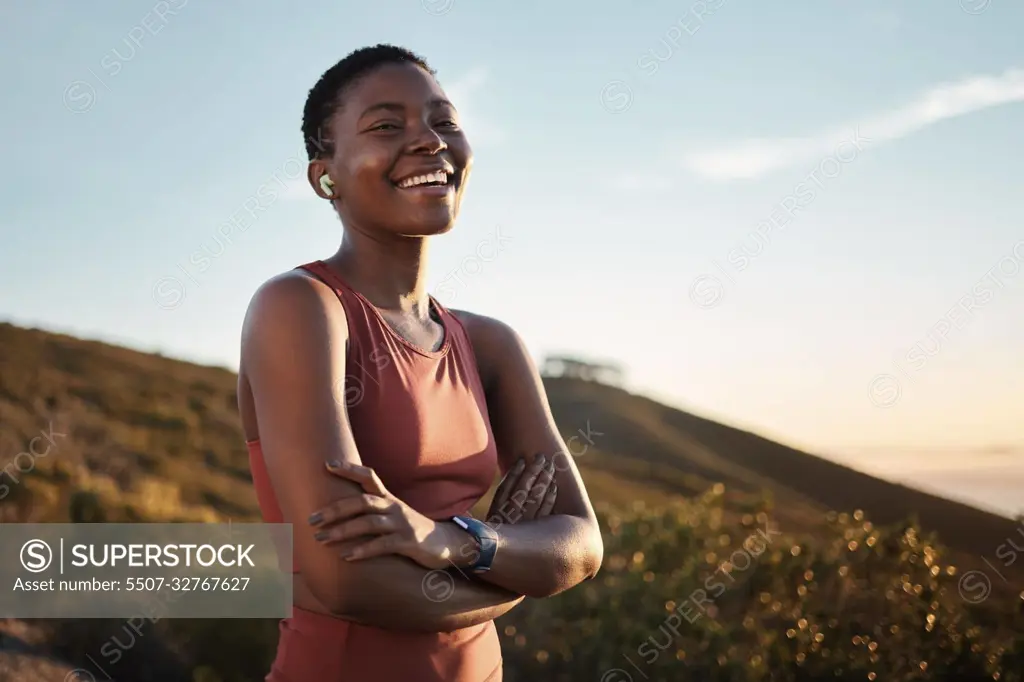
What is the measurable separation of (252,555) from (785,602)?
4120 millimetres

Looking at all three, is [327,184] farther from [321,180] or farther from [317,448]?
[317,448]

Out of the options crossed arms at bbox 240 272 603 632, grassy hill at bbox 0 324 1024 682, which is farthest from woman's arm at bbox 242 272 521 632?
grassy hill at bbox 0 324 1024 682

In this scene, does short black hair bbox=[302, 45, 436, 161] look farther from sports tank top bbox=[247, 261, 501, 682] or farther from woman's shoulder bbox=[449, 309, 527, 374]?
woman's shoulder bbox=[449, 309, 527, 374]

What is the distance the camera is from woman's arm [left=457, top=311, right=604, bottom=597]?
2.52m

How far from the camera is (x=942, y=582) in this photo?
6703mm

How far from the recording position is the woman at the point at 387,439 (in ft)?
7.07

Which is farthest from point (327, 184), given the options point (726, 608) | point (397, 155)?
point (726, 608)

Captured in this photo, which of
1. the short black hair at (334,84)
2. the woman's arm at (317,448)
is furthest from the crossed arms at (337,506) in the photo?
the short black hair at (334,84)

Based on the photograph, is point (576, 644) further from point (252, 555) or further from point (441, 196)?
point (441, 196)

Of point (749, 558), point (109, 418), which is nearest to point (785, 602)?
point (749, 558)

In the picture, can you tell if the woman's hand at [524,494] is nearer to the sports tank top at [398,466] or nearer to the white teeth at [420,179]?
the sports tank top at [398,466]

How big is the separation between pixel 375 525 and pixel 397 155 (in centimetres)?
93

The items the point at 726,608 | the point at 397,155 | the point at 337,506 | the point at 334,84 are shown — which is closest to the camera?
the point at 337,506

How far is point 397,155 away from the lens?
2.46 metres
